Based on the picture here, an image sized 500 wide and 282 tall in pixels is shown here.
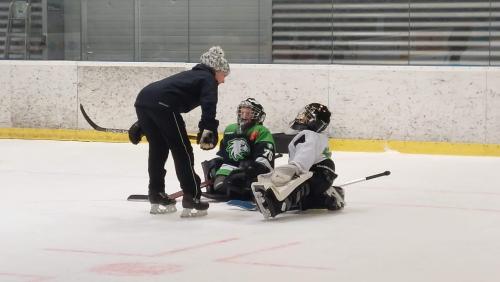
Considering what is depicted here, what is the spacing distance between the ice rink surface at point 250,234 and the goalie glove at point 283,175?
0.23m

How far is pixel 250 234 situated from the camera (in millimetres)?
5781

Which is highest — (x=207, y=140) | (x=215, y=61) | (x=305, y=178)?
(x=215, y=61)

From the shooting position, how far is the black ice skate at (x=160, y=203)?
665 centimetres

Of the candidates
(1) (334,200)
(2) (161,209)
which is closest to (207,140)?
(2) (161,209)

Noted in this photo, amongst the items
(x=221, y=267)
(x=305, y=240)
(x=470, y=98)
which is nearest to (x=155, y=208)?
(x=305, y=240)

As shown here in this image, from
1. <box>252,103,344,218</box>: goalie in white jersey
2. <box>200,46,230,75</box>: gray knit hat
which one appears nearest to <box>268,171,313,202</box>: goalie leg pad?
<box>252,103,344,218</box>: goalie in white jersey

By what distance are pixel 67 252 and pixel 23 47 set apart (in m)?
7.76

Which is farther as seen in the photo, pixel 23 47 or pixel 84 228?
pixel 23 47

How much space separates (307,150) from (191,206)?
77 centimetres

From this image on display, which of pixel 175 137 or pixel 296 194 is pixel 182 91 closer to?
pixel 175 137

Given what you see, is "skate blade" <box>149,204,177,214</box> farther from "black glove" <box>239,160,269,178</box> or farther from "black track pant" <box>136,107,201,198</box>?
"black glove" <box>239,160,269,178</box>

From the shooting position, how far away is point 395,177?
343 inches

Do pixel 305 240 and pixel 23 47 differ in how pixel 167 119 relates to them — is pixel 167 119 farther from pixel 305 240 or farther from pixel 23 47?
pixel 23 47

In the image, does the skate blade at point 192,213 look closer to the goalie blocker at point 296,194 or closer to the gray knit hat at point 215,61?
the goalie blocker at point 296,194
